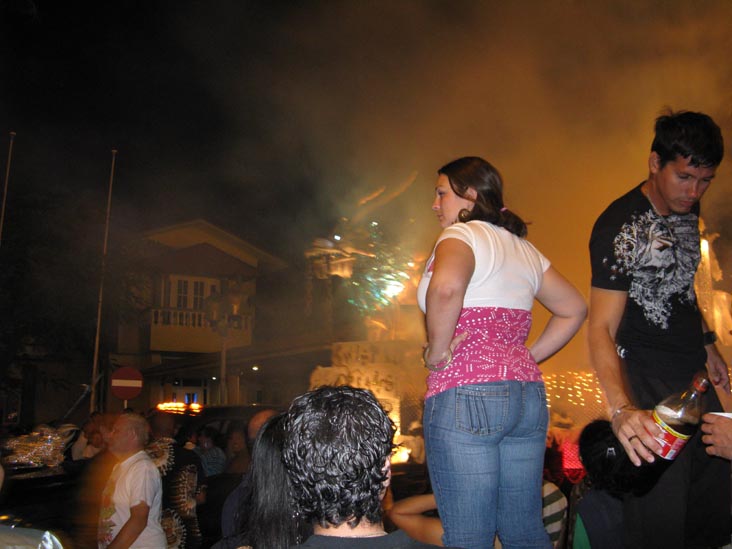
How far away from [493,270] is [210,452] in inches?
252

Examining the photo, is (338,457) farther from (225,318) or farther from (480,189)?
(225,318)

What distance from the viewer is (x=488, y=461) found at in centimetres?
206

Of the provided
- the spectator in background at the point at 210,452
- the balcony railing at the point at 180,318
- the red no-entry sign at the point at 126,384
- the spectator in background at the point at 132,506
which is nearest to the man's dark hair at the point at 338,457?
the spectator in background at the point at 132,506

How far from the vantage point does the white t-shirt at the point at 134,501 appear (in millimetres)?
4559

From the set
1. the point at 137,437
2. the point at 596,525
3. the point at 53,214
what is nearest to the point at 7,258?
the point at 53,214

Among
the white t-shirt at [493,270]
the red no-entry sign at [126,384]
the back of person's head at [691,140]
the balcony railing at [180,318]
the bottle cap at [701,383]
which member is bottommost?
the bottle cap at [701,383]

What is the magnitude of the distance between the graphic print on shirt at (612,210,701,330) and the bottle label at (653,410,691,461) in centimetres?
58

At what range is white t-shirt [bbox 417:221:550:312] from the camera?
2.26 m

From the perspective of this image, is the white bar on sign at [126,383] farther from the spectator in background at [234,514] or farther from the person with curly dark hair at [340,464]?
the person with curly dark hair at [340,464]

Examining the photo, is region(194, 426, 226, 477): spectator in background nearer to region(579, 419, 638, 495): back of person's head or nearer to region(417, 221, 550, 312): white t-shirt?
region(579, 419, 638, 495): back of person's head

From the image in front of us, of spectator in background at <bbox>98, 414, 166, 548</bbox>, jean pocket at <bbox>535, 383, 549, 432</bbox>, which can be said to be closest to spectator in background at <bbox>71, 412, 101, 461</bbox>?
spectator in background at <bbox>98, 414, 166, 548</bbox>

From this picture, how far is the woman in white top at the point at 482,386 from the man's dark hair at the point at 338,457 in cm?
62

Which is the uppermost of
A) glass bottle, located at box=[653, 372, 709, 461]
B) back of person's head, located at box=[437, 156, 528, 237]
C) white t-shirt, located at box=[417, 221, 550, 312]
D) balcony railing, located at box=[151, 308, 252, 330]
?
balcony railing, located at box=[151, 308, 252, 330]

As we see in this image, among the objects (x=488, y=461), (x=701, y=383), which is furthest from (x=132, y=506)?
(x=701, y=383)
